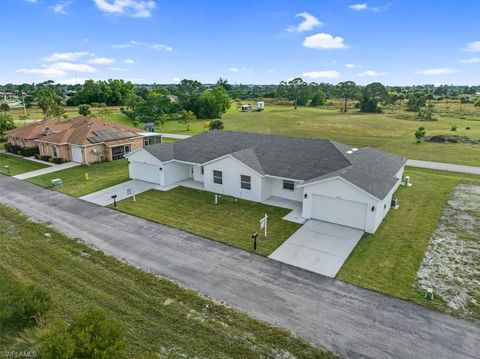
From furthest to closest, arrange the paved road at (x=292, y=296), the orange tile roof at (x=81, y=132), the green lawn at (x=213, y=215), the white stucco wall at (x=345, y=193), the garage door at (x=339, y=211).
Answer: the orange tile roof at (x=81, y=132)
the garage door at (x=339, y=211)
the white stucco wall at (x=345, y=193)
the green lawn at (x=213, y=215)
the paved road at (x=292, y=296)

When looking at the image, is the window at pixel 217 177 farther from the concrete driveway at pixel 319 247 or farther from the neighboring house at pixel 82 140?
the neighboring house at pixel 82 140

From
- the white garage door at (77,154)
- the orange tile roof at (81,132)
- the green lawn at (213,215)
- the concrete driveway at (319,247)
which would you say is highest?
the orange tile roof at (81,132)

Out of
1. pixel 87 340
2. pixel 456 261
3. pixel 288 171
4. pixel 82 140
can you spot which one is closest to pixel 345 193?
pixel 288 171

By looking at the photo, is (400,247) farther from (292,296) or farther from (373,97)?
(373,97)

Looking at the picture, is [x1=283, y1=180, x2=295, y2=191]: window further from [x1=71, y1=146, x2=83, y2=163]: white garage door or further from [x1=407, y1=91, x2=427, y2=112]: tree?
[x1=407, y1=91, x2=427, y2=112]: tree

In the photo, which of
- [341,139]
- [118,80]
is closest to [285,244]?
[341,139]

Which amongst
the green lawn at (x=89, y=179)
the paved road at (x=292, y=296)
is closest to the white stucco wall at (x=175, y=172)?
the green lawn at (x=89, y=179)

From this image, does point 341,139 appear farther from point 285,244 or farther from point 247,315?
point 247,315

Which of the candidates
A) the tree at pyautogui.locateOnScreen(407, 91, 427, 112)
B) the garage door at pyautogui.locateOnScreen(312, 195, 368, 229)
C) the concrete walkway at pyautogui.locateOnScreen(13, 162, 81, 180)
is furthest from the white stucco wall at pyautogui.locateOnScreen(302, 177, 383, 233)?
the tree at pyautogui.locateOnScreen(407, 91, 427, 112)
